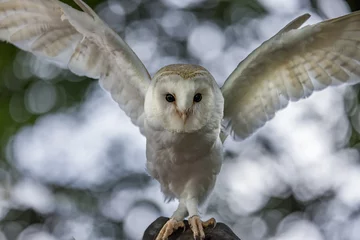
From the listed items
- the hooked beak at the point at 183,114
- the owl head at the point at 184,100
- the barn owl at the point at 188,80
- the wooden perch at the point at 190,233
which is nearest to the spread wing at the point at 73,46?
the barn owl at the point at 188,80

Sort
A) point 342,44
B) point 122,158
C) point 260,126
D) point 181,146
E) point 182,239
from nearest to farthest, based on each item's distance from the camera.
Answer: point 182,239 < point 181,146 < point 342,44 < point 260,126 < point 122,158

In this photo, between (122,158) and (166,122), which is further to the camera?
(122,158)

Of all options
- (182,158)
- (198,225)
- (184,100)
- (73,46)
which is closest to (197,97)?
(184,100)

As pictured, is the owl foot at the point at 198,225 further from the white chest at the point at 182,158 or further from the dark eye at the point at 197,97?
the dark eye at the point at 197,97

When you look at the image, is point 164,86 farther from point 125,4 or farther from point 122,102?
point 125,4

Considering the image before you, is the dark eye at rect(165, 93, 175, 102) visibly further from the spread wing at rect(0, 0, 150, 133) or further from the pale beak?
the spread wing at rect(0, 0, 150, 133)

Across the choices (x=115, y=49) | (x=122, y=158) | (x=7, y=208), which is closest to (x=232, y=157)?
(x=122, y=158)

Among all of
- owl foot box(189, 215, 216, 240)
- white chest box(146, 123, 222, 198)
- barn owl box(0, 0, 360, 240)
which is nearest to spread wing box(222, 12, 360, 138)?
barn owl box(0, 0, 360, 240)

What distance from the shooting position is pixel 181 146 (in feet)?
6.61

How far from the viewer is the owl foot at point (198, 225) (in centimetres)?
183

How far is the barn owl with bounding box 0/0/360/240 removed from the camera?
196 cm

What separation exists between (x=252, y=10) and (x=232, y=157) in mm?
1223

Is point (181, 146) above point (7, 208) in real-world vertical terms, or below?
above

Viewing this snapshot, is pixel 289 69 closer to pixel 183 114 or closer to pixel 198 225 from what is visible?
pixel 183 114
